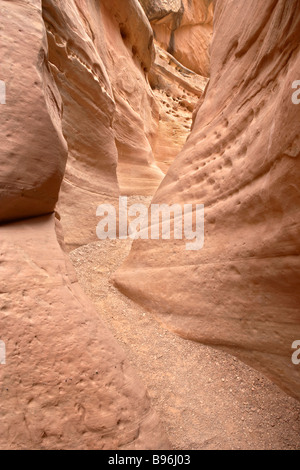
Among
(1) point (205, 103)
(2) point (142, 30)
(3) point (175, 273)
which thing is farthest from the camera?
(2) point (142, 30)

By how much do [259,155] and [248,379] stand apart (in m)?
1.36

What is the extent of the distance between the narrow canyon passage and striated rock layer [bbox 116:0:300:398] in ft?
0.32

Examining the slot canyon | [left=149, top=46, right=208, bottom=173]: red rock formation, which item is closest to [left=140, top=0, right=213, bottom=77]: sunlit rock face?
[left=149, top=46, right=208, bottom=173]: red rock formation

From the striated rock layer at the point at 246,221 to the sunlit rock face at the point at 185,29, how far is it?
774 centimetres

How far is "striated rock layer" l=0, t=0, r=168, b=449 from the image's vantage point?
985 millimetres

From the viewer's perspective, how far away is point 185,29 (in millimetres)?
9508

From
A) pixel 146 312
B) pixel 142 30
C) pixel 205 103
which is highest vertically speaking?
pixel 142 30

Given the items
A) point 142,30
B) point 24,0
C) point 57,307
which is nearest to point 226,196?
point 57,307

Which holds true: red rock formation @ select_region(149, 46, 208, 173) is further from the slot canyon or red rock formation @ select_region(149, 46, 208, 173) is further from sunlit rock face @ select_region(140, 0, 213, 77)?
the slot canyon

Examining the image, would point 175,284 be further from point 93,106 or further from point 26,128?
point 93,106

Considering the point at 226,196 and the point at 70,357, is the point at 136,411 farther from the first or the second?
the point at 226,196

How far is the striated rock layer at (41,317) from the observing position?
3.23 ft

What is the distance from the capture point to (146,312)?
6.57 ft

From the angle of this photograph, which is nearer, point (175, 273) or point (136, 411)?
point (136, 411)
